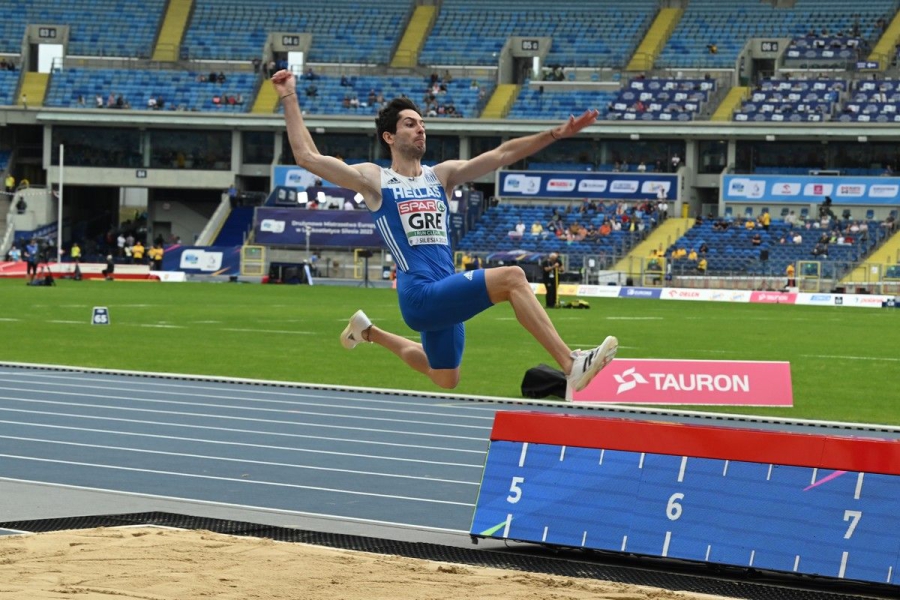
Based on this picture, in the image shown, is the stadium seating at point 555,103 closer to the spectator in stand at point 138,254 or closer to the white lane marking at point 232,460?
the spectator in stand at point 138,254

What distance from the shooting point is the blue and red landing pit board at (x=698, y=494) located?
20.3ft

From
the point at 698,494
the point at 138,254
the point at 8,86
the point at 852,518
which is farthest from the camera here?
the point at 8,86

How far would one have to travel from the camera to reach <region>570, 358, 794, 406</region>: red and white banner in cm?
1509

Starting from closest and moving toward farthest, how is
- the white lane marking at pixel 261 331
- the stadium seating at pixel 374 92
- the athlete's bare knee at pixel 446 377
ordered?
1. the athlete's bare knee at pixel 446 377
2. the white lane marking at pixel 261 331
3. the stadium seating at pixel 374 92

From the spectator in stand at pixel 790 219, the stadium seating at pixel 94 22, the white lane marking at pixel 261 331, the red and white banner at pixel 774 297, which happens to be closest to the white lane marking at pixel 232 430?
the white lane marking at pixel 261 331

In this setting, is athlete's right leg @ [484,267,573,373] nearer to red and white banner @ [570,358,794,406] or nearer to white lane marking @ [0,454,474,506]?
white lane marking @ [0,454,474,506]

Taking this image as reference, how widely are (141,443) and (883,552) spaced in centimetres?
655

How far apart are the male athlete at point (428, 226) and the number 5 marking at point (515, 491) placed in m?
0.62

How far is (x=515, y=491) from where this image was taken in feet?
23.4

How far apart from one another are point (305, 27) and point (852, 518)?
54.8 metres

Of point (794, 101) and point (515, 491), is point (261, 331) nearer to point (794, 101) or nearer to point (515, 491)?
point (515, 491)

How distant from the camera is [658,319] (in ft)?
101

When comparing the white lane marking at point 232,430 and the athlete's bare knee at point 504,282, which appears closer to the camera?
the athlete's bare knee at point 504,282

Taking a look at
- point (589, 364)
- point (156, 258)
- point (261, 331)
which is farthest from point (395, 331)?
point (156, 258)
